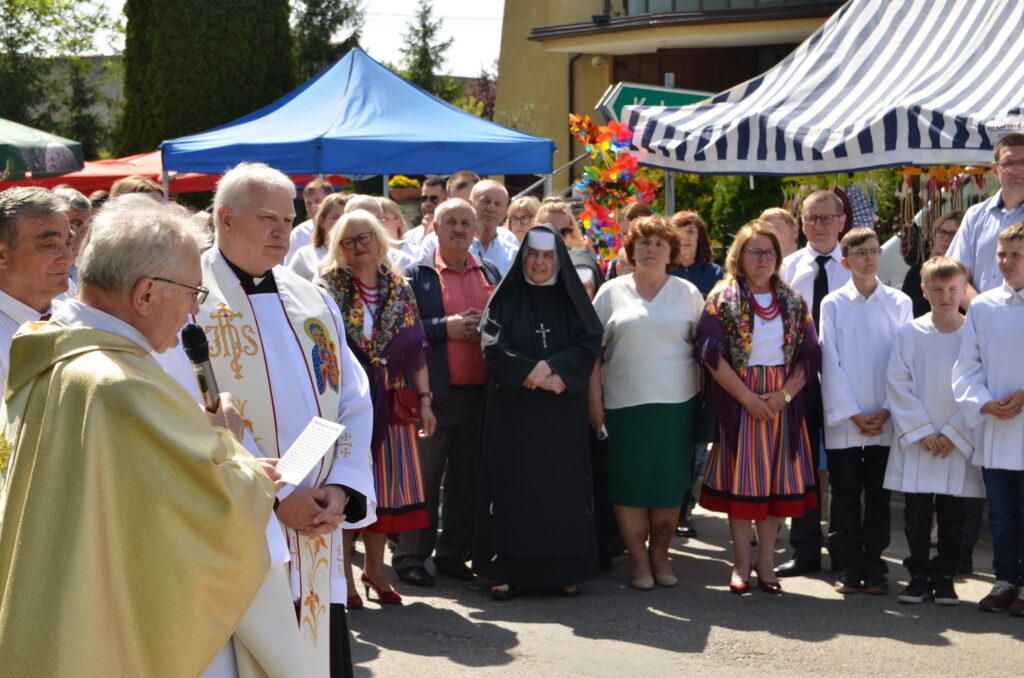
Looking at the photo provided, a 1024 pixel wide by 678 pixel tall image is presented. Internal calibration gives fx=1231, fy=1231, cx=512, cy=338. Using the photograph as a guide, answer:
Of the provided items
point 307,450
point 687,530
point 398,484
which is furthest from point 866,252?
point 307,450

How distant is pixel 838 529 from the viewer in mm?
6621

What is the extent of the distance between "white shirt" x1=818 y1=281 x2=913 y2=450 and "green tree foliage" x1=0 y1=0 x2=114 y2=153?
25.4 metres

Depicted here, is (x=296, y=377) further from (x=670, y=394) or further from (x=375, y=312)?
(x=670, y=394)

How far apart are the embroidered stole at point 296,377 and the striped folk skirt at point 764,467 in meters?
3.21

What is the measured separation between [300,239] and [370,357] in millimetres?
3475

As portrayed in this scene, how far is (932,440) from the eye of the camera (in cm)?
626

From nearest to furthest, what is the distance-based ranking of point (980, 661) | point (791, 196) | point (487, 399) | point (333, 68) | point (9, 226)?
point (9, 226)
point (980, 661)
point (487, 399)
point (333, 68)
point (791, 196)

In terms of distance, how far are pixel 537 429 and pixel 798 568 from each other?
1.73m

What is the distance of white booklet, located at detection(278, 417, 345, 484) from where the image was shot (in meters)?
3.10

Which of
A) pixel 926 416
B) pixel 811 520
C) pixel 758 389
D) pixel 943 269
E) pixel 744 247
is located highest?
pixel 744 247

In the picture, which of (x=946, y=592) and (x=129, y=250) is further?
(x=946, y=592)

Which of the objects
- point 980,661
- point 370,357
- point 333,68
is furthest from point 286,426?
point 333,68

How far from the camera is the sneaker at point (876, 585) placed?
643cm

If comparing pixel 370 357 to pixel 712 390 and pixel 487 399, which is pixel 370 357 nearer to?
pixel 487 399
